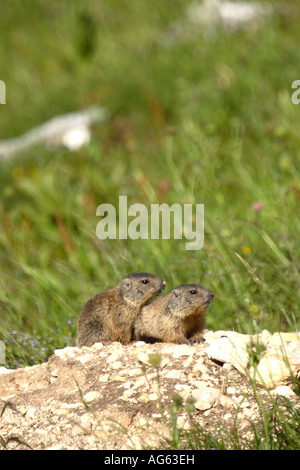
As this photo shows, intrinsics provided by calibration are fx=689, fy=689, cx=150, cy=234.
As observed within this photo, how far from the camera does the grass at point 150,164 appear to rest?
17.2ft

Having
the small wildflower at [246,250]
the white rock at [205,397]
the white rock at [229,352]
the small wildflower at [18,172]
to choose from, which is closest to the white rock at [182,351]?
the white rock at [229,352]

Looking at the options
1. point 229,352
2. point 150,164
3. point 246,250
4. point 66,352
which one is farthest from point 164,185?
point 229,352

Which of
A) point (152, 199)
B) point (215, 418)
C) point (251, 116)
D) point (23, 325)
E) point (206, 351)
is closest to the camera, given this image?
point (215, 418)

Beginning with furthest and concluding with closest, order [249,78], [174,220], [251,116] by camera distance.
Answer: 1. [249,78]
2. [251,116]
3. [174,220]

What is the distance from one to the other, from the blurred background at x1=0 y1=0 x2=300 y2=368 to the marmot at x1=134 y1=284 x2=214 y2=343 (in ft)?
0.89

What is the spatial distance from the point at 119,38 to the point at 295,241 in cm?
770

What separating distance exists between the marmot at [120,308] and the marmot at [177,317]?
0.08 metres

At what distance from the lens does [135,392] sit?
3.68 m

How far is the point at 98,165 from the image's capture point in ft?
29.0

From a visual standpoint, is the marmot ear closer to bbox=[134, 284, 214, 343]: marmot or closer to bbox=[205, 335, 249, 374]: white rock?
bbox=[134, 284, 214, 343]: marmot

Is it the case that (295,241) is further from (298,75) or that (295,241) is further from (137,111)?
(137,111)

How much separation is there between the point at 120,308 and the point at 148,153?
433 centimetres

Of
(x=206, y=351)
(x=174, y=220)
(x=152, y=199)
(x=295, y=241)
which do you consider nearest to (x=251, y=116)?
(x=152, y=199)

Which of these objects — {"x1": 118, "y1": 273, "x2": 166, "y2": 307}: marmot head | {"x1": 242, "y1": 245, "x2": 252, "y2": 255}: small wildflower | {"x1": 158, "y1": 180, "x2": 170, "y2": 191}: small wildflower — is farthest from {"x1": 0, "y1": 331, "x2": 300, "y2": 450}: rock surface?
{"x1": 158, "y1": 180, "x2": 170, "y2": 191}: small wildflower
